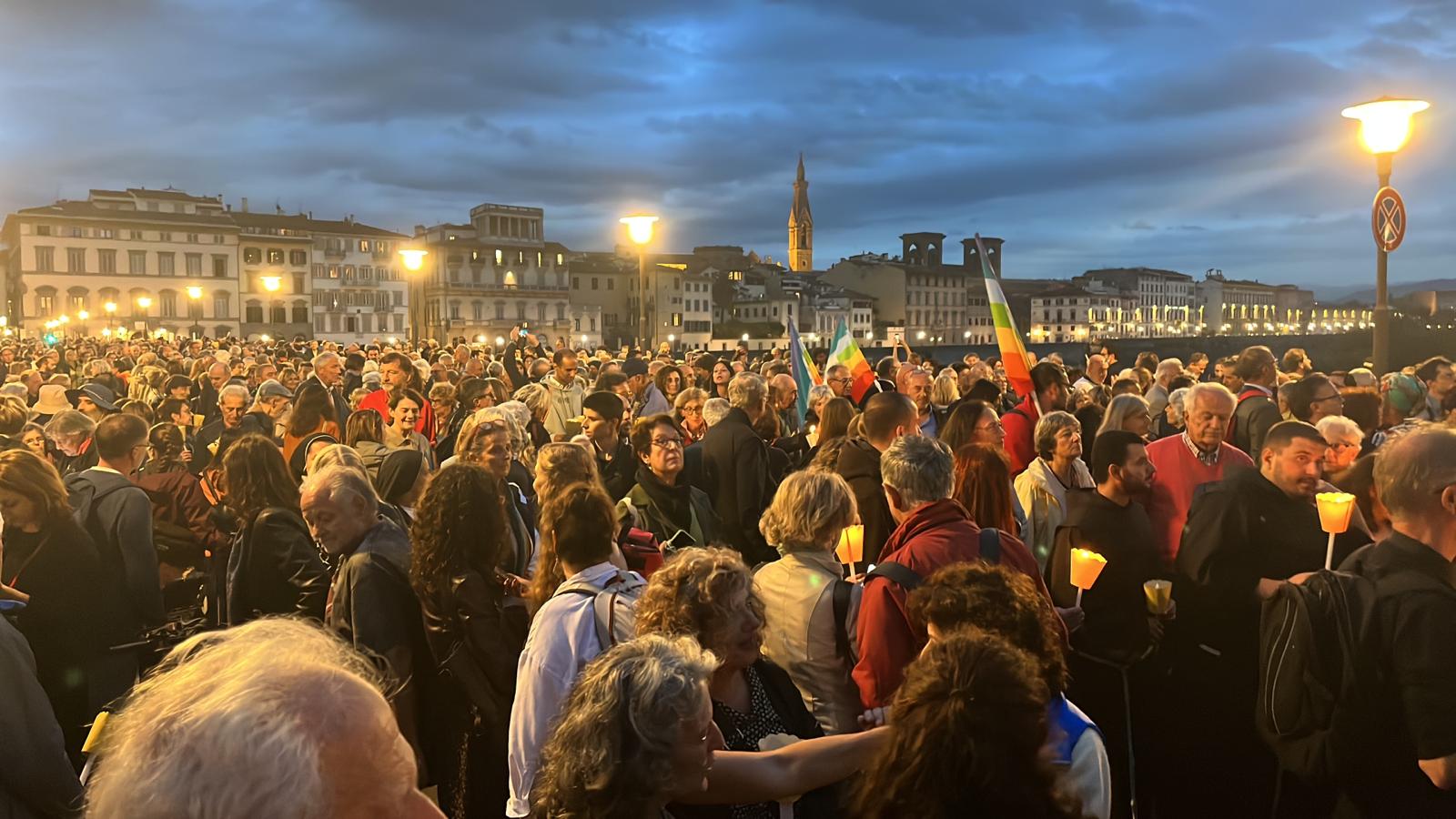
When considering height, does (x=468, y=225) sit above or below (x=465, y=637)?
above

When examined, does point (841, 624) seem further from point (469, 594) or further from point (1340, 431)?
point (1340, 431)

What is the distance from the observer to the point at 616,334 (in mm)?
94000

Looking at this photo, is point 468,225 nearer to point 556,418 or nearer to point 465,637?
point 556,418

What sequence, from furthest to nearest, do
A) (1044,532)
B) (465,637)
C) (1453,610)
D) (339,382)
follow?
1. (339,382)
2. (1044,532)
3. (465,637)
4. (1453,610)

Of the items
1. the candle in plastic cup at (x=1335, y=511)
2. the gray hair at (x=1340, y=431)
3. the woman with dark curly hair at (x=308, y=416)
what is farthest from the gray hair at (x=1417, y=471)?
the woman with dark curly hair at (x=308, y=416)

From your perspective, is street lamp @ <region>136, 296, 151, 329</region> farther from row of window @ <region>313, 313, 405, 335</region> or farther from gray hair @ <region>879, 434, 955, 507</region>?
gray hair @ <region>879, 434, 955, 507</region>

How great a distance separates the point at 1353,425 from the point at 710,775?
4681 mm

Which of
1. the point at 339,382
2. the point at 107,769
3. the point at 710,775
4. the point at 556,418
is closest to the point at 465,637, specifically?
the point at 710,775

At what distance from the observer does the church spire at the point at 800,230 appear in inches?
5571

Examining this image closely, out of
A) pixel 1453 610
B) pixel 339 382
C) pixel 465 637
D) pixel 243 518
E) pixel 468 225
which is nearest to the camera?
pixel 1453 610

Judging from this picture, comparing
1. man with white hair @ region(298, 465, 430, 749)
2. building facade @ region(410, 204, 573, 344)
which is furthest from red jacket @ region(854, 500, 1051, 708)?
building facade @ region(410, 204, 573, 344)

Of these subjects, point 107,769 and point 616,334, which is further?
point 616,334

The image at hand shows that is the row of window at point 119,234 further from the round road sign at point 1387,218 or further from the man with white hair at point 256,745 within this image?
the man with white hair at point 256,745

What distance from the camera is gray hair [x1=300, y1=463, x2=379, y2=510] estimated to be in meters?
3.81
